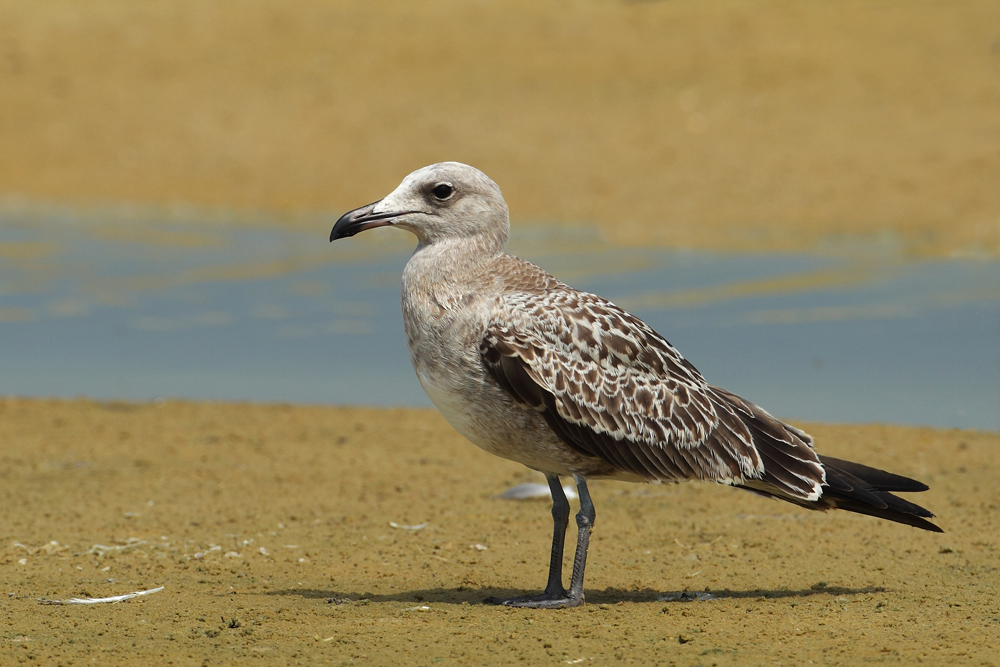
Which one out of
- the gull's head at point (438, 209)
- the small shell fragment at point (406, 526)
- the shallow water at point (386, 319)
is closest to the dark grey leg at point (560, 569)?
the gull's head at point (438, 209)

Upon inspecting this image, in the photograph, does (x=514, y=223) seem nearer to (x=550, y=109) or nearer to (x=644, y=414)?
(x=550, y=109)

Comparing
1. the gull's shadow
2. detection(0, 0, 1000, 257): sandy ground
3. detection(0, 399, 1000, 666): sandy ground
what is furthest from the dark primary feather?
detection(0, 0, 1000, 257): sandy ground

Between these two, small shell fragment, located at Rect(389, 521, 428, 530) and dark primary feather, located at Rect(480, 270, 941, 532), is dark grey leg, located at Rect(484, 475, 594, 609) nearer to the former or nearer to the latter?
dark primary feather, located at Rect(480, 270, 941, 532)

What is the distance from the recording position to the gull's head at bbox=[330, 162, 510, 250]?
6.07 m

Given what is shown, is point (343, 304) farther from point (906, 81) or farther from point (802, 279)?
point (906, 81)

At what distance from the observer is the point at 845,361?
1186 centimetres

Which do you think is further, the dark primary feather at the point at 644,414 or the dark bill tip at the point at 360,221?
the dark bill tip at the point at 360,221

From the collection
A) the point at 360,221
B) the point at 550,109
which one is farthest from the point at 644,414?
the point at 550,109

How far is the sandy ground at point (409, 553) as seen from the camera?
17.2 ft

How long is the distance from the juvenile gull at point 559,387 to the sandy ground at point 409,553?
54cm

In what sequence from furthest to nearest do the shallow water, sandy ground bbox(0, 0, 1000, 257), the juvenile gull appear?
sandy ground bbox(0, 0, 1000, 257), the shallow water, the juvenile gull

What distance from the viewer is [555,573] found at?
5.97 meters

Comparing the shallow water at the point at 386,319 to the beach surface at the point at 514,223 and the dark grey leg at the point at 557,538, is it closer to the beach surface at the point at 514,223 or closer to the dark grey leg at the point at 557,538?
the beach surface at the point at 514,223

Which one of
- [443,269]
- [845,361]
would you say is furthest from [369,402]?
[443,269]
